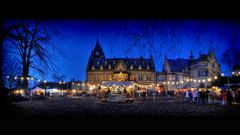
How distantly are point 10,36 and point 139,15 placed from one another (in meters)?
5.42

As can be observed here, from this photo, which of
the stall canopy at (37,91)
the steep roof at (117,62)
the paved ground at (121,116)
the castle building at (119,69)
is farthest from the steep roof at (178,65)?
the paved ground at (121,116)

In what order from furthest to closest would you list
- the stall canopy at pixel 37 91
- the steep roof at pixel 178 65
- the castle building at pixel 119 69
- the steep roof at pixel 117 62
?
the steep roof at pixel 117 62
the castle building at pixel 119 69
the steep roof at pixel 178 65
the stall canopy at pixel 37 91

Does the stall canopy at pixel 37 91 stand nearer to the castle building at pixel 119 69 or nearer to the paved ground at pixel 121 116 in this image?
the paved ground at pixel 121 116

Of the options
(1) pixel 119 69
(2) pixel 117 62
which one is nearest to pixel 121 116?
(1) pixel 119 69

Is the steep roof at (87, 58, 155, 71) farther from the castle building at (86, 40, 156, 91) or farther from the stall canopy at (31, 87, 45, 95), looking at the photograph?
the stall canopy at (31, 87, 45, 95)

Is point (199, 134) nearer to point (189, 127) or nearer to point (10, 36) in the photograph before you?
point (189, 127)

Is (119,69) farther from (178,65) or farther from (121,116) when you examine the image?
(121,116)

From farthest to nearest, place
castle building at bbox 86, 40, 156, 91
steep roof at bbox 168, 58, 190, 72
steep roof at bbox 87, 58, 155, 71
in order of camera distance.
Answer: steep roof at bbox 87, 58, 155, 71 → castle building at bbox 86, 40, 156, 91 → steep roof at bbox 168, 58, 190, 72

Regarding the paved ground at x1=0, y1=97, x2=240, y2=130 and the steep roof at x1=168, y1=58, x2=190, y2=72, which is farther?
the steep roof at x1=168, y1=58, x2=190, y2=72

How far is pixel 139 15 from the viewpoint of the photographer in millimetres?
6516

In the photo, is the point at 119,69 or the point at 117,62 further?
the point at 117,62

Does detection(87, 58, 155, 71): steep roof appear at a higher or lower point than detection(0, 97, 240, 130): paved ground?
higher

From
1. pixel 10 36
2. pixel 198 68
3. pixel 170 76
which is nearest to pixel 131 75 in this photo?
pixel 170 76

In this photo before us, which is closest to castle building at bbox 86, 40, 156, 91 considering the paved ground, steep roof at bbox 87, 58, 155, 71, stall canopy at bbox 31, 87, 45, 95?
steep roof at bbox 87, 58, 155, 71
